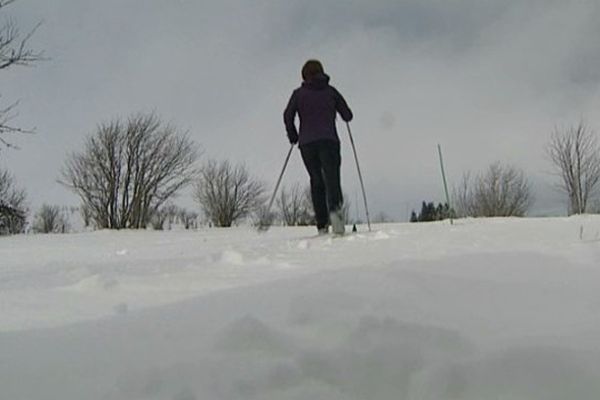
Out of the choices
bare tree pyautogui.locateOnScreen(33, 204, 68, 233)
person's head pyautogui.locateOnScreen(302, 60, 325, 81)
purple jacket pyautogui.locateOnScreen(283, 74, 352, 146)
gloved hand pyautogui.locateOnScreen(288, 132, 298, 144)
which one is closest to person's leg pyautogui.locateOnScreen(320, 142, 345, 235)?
purple jacket pyautogui.locateOnScreen(283, 74, 352, 146)

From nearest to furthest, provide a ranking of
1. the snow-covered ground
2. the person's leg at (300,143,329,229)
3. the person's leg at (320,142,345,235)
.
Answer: the snow-covered ground, the person's leg at (320,142,345,235), the person's leg at (300,143,329,229)

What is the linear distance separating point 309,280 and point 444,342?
2.82ft

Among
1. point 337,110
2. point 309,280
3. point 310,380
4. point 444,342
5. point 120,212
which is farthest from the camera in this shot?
point 120,212

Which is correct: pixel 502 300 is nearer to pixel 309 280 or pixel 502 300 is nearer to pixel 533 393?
pixel 533 393

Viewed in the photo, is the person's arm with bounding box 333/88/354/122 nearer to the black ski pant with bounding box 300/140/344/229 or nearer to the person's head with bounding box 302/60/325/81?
the person's head with bounding box 302/60/325/81

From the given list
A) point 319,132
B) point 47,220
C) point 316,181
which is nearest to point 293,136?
Answer: point 319,132

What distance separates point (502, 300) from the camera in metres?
1.77

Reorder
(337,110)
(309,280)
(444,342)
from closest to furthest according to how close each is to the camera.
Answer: (444,342) → (309,280) → (337,110)

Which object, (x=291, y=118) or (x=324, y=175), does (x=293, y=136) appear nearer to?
(x=291, y=118)

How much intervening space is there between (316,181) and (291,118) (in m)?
0.78

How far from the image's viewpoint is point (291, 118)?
5.25m

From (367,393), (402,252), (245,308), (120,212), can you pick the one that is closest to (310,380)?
(367,393)

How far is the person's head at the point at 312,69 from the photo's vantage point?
5.10m

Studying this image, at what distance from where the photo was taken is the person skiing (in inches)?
196
